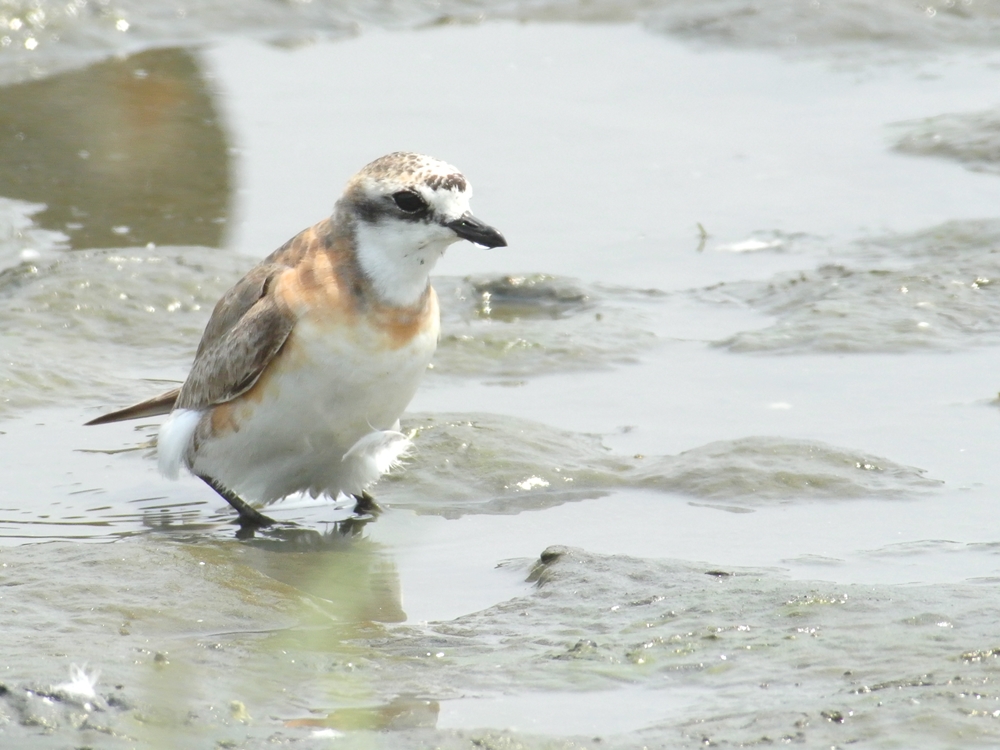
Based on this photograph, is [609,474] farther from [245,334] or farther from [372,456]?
[245,334]

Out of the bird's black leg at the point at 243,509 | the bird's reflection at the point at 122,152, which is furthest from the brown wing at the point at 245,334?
the bird's reflection at the point at 122,152

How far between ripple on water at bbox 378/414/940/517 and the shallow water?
0.8 inches

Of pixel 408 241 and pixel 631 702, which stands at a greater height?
pixel 408 241

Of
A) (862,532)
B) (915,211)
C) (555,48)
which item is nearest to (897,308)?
(915,211)

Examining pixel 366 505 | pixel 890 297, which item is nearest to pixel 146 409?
pixel 366 505

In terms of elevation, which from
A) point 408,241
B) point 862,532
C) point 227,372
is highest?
point 408,241

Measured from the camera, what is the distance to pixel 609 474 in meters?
6.89

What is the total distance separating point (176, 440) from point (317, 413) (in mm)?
906

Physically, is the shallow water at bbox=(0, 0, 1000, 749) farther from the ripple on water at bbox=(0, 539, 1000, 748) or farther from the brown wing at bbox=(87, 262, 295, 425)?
the brown wing at bbox=(87, 262, 295, 425)

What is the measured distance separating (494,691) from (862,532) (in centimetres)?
231

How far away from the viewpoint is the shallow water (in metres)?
4.38

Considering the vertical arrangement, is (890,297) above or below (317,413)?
below

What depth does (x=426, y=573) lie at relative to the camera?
19.3ft

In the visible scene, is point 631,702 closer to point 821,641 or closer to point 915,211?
point 821,641
